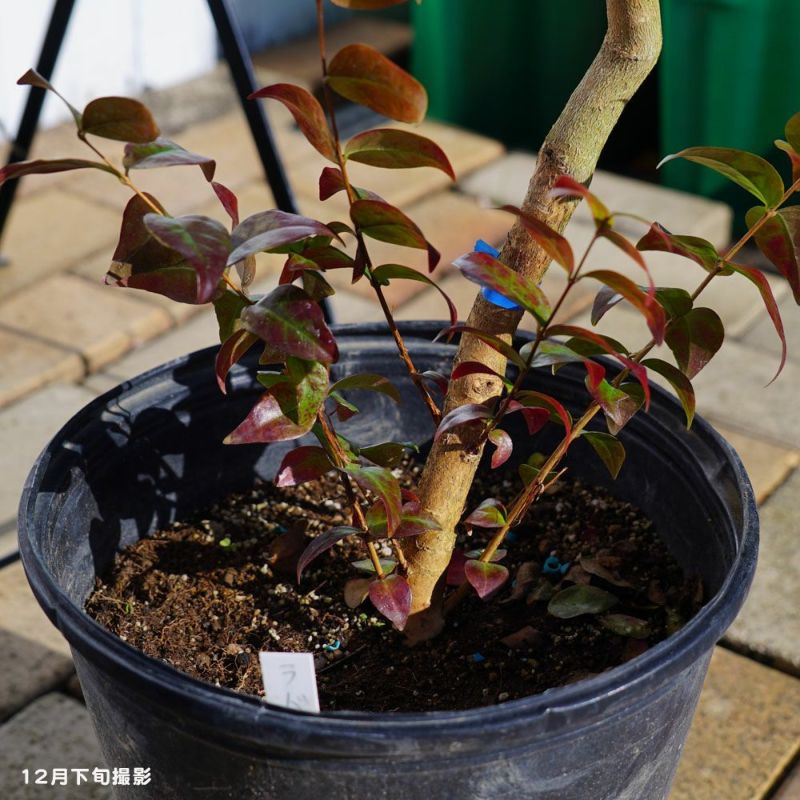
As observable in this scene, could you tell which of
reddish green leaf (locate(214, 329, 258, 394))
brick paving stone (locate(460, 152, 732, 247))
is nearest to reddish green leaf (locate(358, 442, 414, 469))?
reddish green leaf (locate(214, 329, 258, 394))

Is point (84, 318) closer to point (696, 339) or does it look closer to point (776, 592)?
point (776, 592)

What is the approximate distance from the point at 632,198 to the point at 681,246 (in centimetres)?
202

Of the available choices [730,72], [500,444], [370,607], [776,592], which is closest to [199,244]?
[500,444]

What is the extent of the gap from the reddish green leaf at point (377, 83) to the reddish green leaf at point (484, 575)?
451 millimetres

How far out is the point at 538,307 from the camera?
2.90ft

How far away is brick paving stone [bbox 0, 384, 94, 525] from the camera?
6.44ft

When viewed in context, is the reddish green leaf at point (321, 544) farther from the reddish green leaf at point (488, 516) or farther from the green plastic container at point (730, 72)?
the green plastic container at point (730, 72)

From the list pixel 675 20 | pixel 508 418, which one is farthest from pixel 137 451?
pixel 675 20

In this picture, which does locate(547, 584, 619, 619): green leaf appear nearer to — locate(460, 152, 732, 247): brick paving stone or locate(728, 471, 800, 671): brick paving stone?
locate(728, 471, 800, 671): brick paving stone

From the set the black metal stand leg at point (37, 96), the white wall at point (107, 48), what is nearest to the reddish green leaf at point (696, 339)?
the black metal stand leg at point (37, 96)

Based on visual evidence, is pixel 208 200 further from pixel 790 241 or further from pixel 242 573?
pixel 790 241

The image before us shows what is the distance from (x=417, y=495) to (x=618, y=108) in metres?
0.41

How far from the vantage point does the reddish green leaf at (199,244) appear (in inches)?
32.0

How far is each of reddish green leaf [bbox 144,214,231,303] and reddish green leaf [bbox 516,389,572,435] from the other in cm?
30
